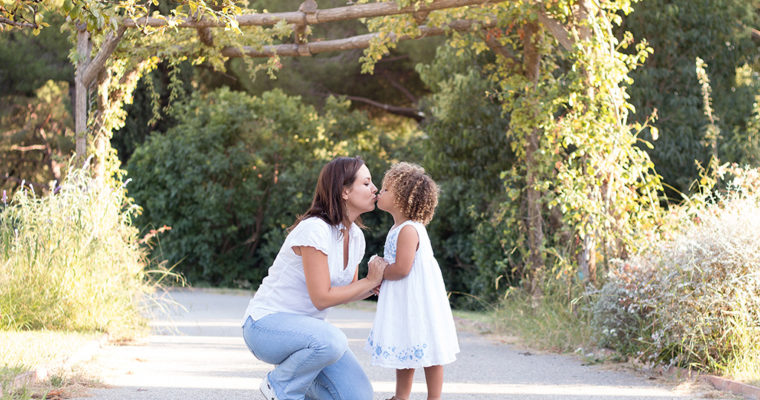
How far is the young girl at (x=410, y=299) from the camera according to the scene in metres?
4.55

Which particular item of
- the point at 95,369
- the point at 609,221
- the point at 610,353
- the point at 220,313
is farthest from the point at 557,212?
the point at 95,369

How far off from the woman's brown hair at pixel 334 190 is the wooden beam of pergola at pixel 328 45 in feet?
19.5

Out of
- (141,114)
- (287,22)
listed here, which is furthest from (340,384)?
(141,114)

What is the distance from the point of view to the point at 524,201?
457 inches

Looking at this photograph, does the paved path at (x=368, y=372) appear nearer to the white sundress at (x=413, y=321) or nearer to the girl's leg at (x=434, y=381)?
the girl's leg at (x=434, y=381)

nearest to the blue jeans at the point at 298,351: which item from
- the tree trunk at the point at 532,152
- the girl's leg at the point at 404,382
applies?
the girl's leg at the point at 404,382

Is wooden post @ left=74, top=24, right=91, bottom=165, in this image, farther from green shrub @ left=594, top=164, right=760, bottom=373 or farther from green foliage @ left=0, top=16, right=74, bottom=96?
green foliage @ left=0, top=16, right=74, bottom=96

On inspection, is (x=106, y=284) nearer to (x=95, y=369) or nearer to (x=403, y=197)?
(x=95, y=369)

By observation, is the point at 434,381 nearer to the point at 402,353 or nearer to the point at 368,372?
the point at 402,353

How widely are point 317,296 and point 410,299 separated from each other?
28.1 inches

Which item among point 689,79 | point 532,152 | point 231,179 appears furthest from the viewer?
point 231,179

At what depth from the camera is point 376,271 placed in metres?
4.34

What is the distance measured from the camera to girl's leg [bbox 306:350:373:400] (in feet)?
13.9

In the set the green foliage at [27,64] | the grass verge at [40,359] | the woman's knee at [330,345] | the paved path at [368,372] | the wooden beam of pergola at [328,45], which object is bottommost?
the paved path at [368,372]
